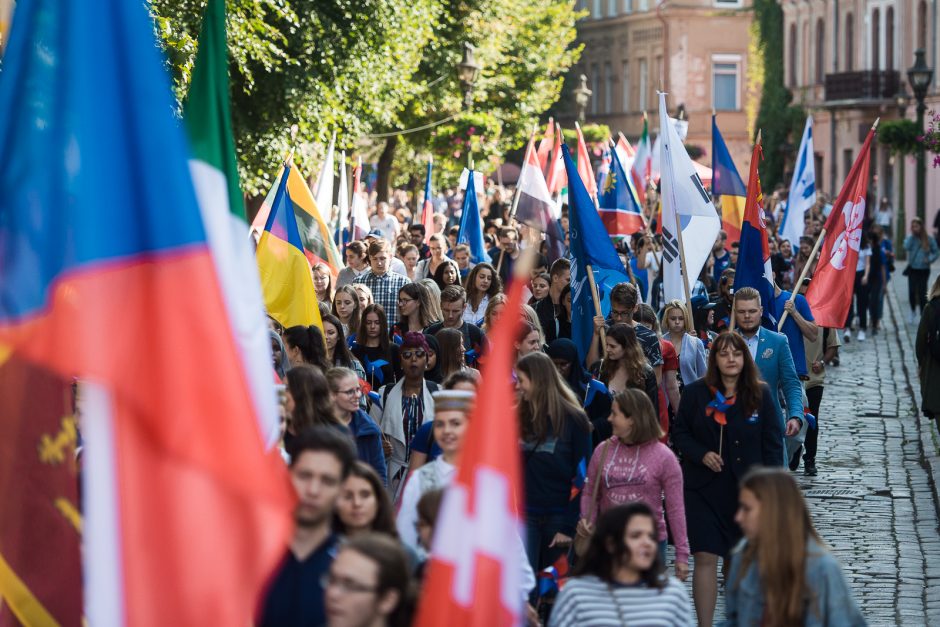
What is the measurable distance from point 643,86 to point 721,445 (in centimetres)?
7451

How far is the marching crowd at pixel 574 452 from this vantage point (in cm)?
582

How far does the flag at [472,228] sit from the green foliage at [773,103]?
41.5 m

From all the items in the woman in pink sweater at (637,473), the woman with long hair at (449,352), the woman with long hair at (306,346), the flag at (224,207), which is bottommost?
the woman in pink sweater at (637,473)

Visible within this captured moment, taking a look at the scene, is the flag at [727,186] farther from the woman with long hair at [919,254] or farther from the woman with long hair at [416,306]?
the woman with long hair at [919,254]

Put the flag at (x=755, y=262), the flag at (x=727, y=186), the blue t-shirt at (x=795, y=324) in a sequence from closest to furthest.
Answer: the blue t-shirt at (x=795, y=324), the flag at (x=755, y=262), the flag at (x=727, y=186)

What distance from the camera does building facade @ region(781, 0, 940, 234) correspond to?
53688mm

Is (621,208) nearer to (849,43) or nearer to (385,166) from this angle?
(385,166)

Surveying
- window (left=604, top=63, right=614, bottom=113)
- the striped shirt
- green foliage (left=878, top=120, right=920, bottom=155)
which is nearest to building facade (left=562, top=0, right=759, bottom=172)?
window (left=604, top=63, right=614, bottom=113)

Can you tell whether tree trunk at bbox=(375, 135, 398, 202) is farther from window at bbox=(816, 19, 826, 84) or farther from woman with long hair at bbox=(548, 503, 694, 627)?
woman with long hair at bbox=(548, 503, 694, 627)

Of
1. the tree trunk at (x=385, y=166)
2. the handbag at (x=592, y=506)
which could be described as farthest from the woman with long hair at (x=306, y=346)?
the tree trunk at (x=385, y=166)

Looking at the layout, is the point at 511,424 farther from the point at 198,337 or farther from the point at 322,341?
the point at 322,341

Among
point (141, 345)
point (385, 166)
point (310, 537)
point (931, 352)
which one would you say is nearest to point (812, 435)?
point (931, 352)

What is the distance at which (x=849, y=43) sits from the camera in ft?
201

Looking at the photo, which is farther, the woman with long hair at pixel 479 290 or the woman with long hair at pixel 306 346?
the woman with long hair at pixel 479 290
